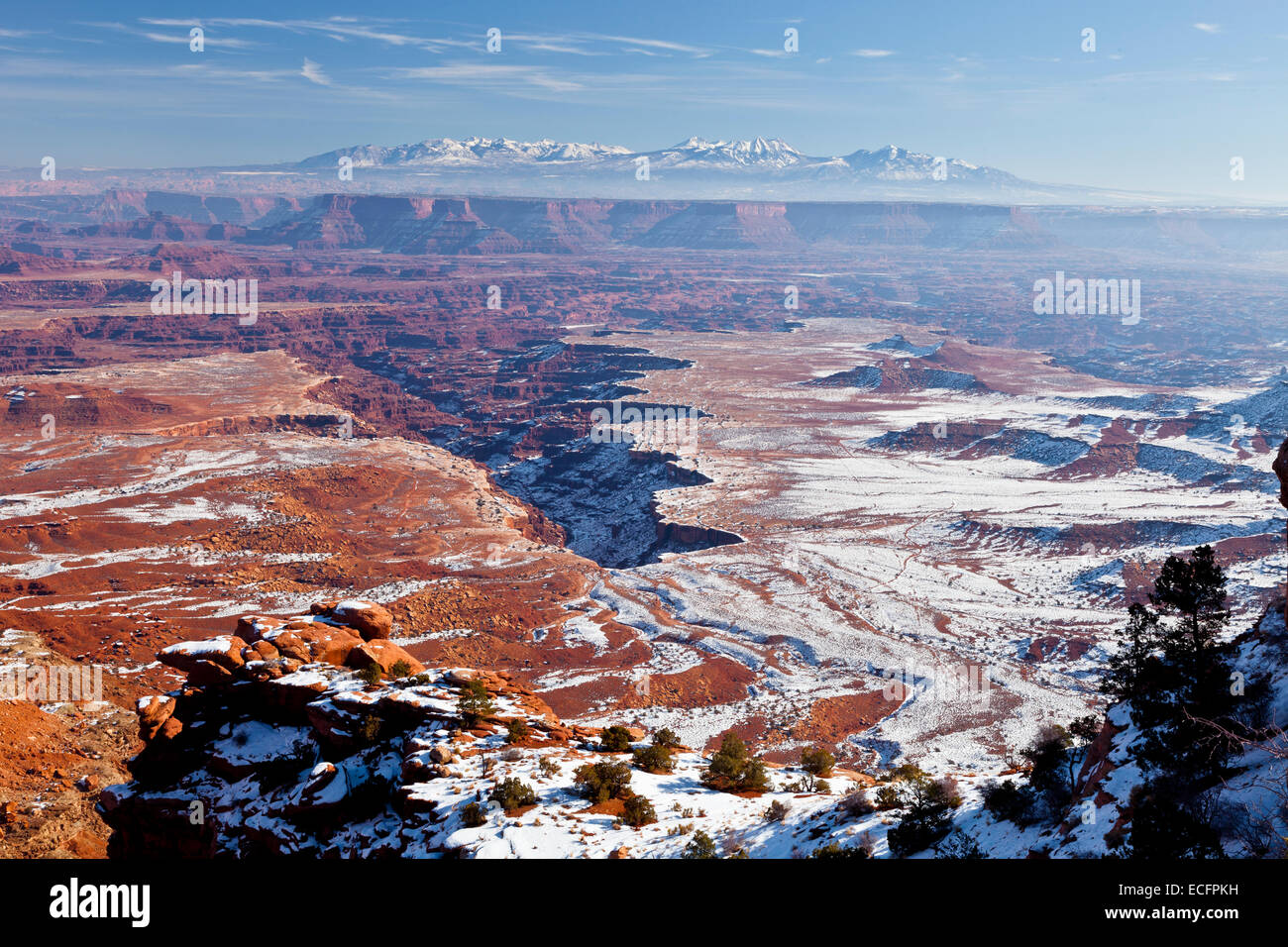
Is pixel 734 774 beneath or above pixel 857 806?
beneath

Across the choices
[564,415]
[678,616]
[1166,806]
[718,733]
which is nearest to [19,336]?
[564,415]

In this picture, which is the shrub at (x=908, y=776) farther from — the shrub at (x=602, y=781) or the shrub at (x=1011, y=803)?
the shrub at (x=602, y=781)

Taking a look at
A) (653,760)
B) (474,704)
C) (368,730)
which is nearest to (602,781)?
(653,760)

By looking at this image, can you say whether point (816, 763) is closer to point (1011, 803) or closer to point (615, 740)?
point (615, 740)

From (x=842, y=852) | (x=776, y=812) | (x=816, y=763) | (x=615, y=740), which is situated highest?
(x=842, y=852)

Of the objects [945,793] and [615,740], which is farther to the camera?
[615,740]

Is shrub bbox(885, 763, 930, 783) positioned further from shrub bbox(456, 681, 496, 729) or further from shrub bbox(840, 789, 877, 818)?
shrub bbox(456, 681, 496, 729)
